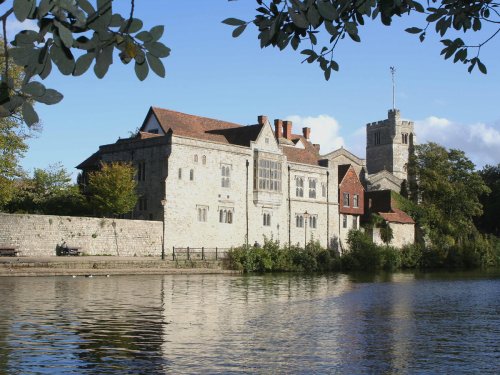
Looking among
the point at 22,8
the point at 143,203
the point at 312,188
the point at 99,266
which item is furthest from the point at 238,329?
the point at 312,188

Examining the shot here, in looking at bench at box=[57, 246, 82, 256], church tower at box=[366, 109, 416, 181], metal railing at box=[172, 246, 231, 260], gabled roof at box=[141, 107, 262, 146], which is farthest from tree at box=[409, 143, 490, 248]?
church tower at box=[366, 109, 416, 181]

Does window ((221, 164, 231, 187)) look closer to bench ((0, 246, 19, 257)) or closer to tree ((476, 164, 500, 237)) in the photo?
bench ((0, 246, 19, 257))

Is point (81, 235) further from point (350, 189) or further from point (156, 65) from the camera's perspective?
point (156, 65)

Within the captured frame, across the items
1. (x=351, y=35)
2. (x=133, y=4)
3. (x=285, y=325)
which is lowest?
(x=285, y=325)

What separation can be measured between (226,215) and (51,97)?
47.6m

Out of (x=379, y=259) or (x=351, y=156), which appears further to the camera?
(x=351, y=156)

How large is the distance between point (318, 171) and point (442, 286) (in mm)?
23189

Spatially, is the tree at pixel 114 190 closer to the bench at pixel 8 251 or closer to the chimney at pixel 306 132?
the bench at pixel 8 251

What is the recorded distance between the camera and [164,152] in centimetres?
4794

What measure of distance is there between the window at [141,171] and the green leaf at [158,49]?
45629 millimetres

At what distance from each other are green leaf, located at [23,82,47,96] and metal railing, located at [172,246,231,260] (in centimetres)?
4166

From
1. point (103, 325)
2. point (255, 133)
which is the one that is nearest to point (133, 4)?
point (103, 325)

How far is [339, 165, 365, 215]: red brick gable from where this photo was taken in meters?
61.7

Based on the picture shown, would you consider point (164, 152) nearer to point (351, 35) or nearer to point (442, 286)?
point (442, 286)
